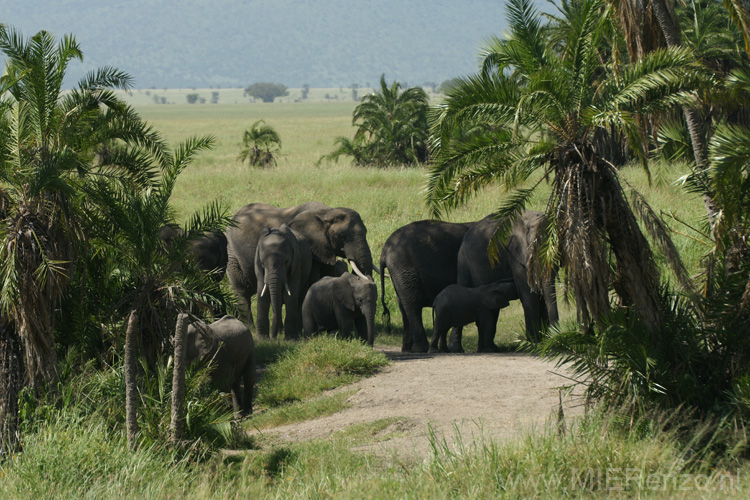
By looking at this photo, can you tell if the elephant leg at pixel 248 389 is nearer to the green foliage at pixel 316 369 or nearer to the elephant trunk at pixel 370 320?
the green foliage at pixel 316 369

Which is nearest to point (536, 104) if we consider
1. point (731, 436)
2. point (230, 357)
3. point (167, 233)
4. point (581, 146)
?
point (581, 146)

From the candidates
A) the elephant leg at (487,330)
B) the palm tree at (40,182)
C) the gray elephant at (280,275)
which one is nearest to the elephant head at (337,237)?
the gray elephant at (280,275)

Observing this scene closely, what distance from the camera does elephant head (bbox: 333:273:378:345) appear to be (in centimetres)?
1448

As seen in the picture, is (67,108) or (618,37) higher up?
(618,37)

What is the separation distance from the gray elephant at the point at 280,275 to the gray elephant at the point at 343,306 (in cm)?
68

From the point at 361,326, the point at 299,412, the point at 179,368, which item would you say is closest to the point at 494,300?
the point at 361,326

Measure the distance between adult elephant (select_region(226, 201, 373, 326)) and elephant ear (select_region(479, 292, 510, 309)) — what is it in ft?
10.9

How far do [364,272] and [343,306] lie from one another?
2.73 m

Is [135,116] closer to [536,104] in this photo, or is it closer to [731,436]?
[536,104]

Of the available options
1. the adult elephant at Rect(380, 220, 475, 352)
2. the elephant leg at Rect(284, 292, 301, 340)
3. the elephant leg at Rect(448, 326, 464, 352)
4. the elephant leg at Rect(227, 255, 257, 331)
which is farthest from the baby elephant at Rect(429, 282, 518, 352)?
the elephant leg at Rect(227, 255, 257, 331)

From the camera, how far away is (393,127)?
35.2m

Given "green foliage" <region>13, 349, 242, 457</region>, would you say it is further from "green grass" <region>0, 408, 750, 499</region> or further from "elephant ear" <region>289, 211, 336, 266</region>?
"elephant ear" <region>289, 211, 336, 266</region>

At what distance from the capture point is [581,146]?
9164 millimetres

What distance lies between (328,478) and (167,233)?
951 cm
